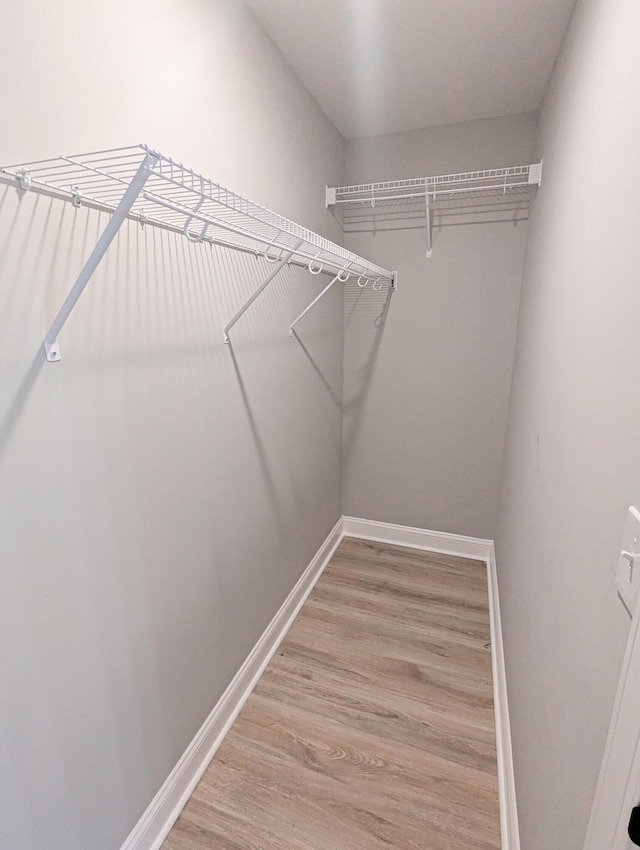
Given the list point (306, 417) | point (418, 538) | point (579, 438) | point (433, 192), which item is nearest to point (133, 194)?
point (579, 438)

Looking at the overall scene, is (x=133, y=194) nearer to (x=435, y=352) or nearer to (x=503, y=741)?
(x=503, y=741)

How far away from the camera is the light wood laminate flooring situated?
1.32m

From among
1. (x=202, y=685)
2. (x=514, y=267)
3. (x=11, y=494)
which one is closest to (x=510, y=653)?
(x=202, y=685)

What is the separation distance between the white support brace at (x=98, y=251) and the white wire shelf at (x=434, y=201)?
1.77 meters

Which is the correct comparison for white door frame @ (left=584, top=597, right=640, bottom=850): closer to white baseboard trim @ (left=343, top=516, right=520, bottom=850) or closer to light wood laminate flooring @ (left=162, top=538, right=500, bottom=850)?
white baseboard trim @ (left=343, top=516, right=520, bottom=850)

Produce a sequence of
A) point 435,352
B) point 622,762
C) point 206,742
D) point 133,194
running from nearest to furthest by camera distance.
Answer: point 622,762
point 133,194
point 206,742
point 435,352

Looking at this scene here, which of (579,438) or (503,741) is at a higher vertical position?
(579,438)

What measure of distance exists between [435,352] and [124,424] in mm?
1946

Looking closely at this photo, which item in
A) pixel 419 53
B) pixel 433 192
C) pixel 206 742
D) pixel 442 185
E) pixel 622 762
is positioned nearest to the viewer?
pixel 622 762

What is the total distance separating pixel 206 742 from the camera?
4.94ft

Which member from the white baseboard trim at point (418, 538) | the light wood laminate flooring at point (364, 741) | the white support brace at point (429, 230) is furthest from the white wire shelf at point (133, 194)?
the white baseboard trim at point (418, 538)

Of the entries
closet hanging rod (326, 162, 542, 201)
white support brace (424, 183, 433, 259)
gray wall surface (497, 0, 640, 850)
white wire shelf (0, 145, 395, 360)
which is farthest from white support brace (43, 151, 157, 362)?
white support brace (424, 183, 433, 259)

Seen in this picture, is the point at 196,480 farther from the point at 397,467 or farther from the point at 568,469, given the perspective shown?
the point at 397,467

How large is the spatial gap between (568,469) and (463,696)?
4.23 ft
